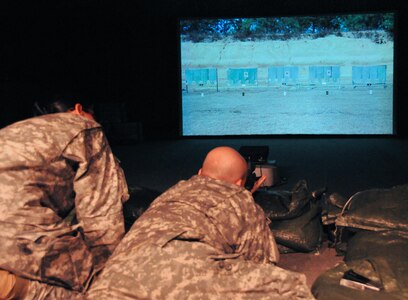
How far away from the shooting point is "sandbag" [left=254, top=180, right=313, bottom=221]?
3641 millimetres

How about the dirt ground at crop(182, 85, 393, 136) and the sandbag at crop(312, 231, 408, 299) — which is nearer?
the sandbag at crop(312, 231, 408, 299)

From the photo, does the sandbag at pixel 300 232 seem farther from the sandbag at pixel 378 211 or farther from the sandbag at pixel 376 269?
the sandbag at pixel 376 269

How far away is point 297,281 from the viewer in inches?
81.2

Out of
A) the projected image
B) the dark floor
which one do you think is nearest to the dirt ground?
the projected image

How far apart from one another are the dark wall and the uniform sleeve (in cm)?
613

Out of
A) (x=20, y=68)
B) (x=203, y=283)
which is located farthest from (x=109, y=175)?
(x=20, y=68)

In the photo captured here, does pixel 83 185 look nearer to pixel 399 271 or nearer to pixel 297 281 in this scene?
pixel 297 281

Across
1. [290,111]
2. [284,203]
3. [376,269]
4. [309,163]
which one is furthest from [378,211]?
[290,111]

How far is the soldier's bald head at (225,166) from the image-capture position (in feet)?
7.38

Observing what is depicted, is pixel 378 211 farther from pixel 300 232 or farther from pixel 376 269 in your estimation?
pixel 376 269

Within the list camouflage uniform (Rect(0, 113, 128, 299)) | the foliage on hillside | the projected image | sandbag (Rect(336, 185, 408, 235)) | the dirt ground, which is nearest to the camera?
camouflage uniform (Rect(0, 113, 128, 299))

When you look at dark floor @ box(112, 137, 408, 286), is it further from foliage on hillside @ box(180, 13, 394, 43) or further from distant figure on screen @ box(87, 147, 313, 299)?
foliage on hillside @ box(180, 13, 394, 43)

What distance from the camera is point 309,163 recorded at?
6805 millimetres

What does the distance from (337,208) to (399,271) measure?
3.19ft
